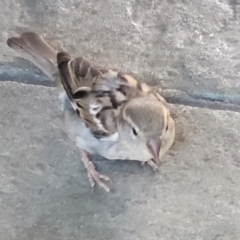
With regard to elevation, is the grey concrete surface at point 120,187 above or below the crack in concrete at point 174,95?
below

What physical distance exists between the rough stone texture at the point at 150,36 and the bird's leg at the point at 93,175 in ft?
1.44

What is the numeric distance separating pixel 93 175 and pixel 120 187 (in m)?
0.11

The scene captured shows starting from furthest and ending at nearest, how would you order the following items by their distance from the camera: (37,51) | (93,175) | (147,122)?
(37,51), (93,175), (147,122)

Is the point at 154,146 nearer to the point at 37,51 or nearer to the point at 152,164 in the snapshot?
the point at 152,164

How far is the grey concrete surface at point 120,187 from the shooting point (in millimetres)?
2227

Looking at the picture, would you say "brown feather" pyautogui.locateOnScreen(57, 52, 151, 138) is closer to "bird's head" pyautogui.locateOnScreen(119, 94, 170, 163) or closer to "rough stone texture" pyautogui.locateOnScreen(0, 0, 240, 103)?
"bird's head" pyautogui.locateOnScreen(119, 94, 170, 163)

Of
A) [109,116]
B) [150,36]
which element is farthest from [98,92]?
[150,36]

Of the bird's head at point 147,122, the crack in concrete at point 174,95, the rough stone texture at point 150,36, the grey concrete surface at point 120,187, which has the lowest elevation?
the grey concrete surface at point 120,187

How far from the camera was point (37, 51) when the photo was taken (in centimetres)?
251

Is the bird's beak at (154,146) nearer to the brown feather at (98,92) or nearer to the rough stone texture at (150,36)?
the brown feather at (98,92)

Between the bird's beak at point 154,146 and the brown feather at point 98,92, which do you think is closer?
the bird's beak at point 154,146

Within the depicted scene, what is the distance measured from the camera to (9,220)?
2260mm

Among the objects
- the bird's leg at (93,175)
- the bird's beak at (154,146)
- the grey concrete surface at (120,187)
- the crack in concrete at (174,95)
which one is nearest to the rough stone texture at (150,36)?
the crack in concrete at (174,95)

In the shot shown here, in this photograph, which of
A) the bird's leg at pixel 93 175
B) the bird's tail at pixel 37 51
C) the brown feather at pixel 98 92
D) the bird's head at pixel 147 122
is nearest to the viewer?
the bird's head at pixel 147 122
